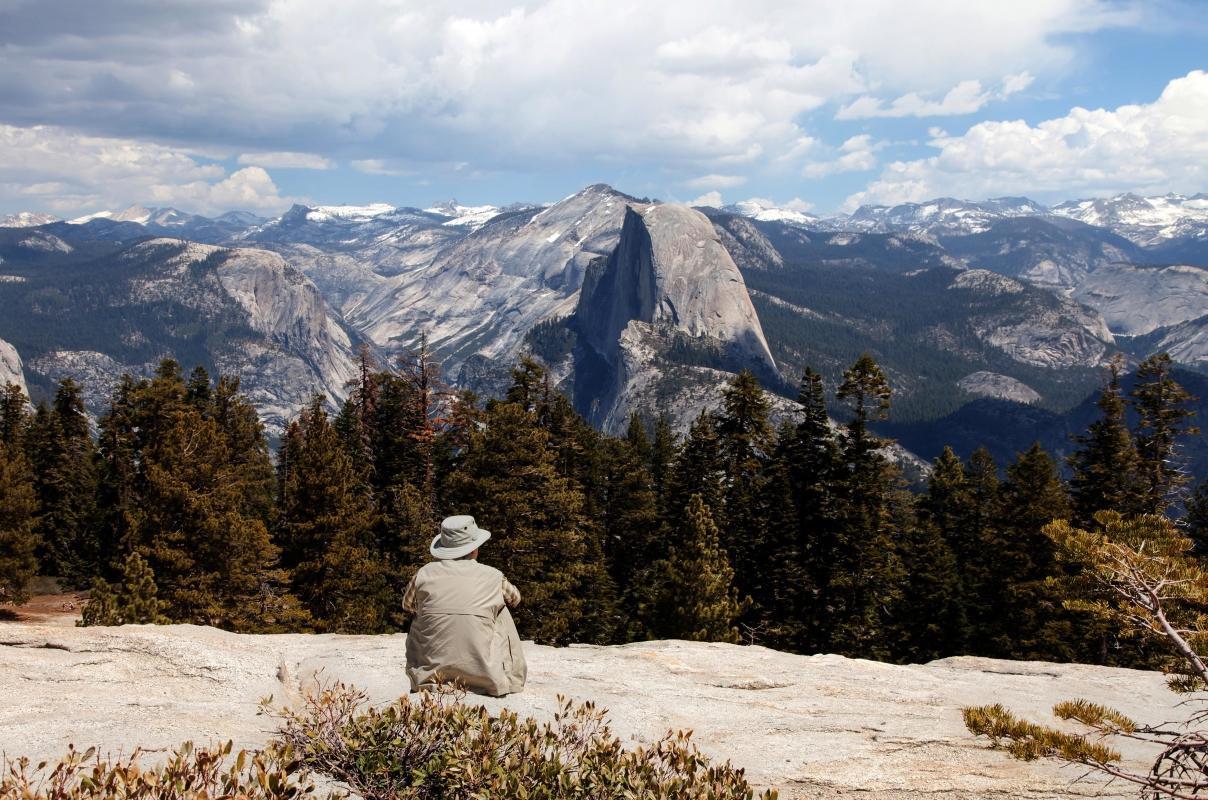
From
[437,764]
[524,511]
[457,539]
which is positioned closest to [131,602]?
[524,511]

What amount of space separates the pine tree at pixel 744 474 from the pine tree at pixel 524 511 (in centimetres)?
1119

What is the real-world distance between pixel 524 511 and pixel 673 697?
54.1ft

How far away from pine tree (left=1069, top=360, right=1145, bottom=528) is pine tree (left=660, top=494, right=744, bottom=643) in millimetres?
15691

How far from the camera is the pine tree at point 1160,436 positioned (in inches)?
1261

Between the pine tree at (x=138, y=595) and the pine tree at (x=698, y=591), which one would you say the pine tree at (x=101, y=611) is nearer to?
the pine tree at (x=138, y=595)

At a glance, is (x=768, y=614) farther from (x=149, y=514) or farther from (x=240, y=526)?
(x=149, y=514)

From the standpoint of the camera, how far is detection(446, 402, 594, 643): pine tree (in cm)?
2752

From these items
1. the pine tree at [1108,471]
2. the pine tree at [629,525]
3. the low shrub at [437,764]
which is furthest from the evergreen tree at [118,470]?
Result: the pine tree at [1108,471]

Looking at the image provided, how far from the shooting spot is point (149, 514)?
26.4m

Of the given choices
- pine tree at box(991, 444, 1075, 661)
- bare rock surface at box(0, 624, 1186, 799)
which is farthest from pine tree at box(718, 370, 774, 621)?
bare rock surface at box(0, 624, 1186, 799)

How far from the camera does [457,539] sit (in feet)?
30.7

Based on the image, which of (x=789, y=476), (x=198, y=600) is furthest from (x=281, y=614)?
(x=789, y=476)

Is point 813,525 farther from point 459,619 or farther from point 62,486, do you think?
point 62,486

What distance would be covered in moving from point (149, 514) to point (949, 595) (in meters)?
36.1
